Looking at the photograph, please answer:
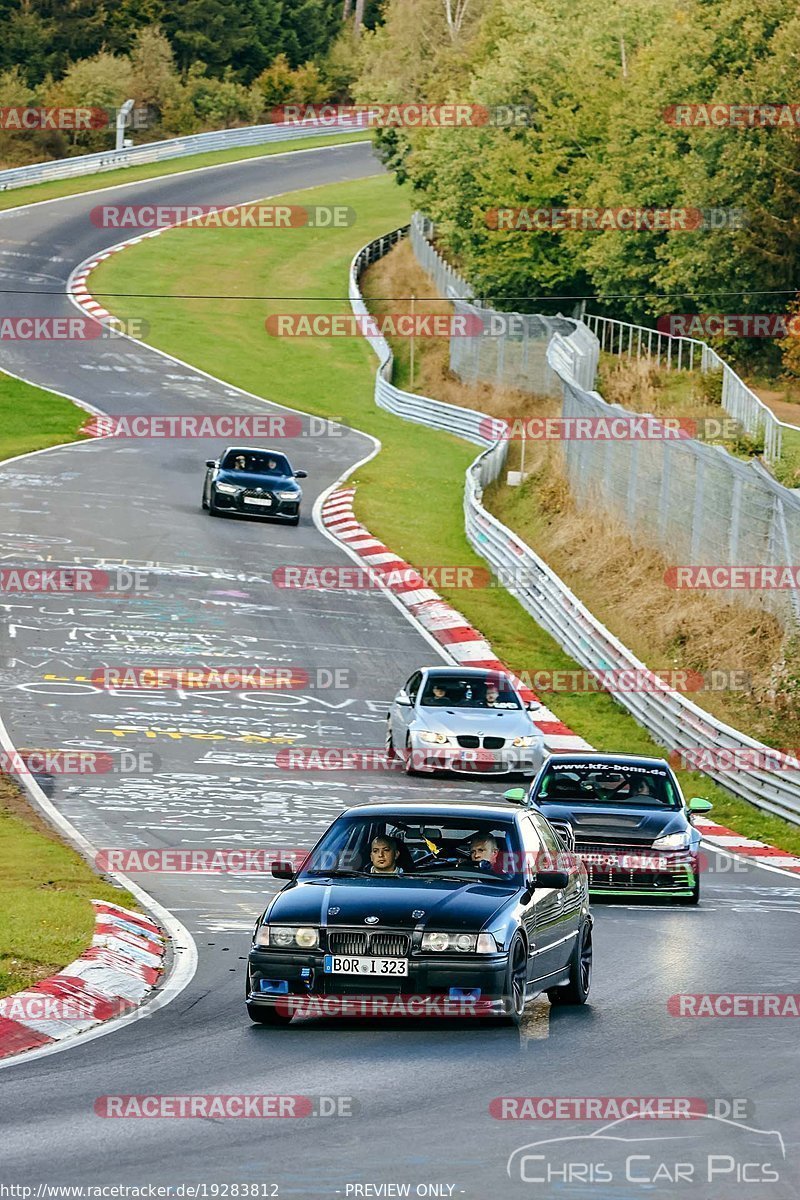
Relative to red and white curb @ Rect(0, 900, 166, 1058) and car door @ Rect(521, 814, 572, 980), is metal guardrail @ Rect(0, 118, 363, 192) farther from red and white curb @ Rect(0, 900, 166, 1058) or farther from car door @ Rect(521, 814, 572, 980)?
car door @ Rect(521, 814, 572, 980)

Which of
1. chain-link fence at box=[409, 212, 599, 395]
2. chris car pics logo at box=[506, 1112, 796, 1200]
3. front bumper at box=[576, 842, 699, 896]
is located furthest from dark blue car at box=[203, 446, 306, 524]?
chris car pics logo at box=[506, 1112, 796, 1200]

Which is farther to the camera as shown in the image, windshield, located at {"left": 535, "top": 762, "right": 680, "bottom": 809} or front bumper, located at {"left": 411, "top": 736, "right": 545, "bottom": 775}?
front bumper, located at {"left": 411, "top": 736, "right": 545, "bottom": 775}

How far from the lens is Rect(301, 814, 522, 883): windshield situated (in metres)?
12.1

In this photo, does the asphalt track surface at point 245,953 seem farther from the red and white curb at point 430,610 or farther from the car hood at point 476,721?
the car hood at point 476,721

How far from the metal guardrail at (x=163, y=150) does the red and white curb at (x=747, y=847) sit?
71.9 meters

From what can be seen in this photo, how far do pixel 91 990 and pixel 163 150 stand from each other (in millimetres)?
88090

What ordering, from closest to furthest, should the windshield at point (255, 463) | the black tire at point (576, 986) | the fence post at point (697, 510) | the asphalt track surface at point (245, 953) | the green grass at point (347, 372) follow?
the asphalt track surface at point (245, 953)
the black tire at point (576, 986)
the green grass at point (347, 372)
the fence post at point (697, 510)
the windshield at point (255, 463)

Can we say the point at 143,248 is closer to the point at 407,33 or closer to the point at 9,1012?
the point at 407,33

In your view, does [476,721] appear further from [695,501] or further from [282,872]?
[282,872]

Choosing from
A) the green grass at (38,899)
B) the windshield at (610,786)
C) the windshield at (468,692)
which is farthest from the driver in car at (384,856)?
the windshield at (468,692)

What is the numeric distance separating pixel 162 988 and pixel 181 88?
98.5m

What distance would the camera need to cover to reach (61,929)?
1402cm

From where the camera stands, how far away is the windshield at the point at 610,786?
18.8m

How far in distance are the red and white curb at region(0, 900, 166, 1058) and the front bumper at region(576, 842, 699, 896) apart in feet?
14.7
